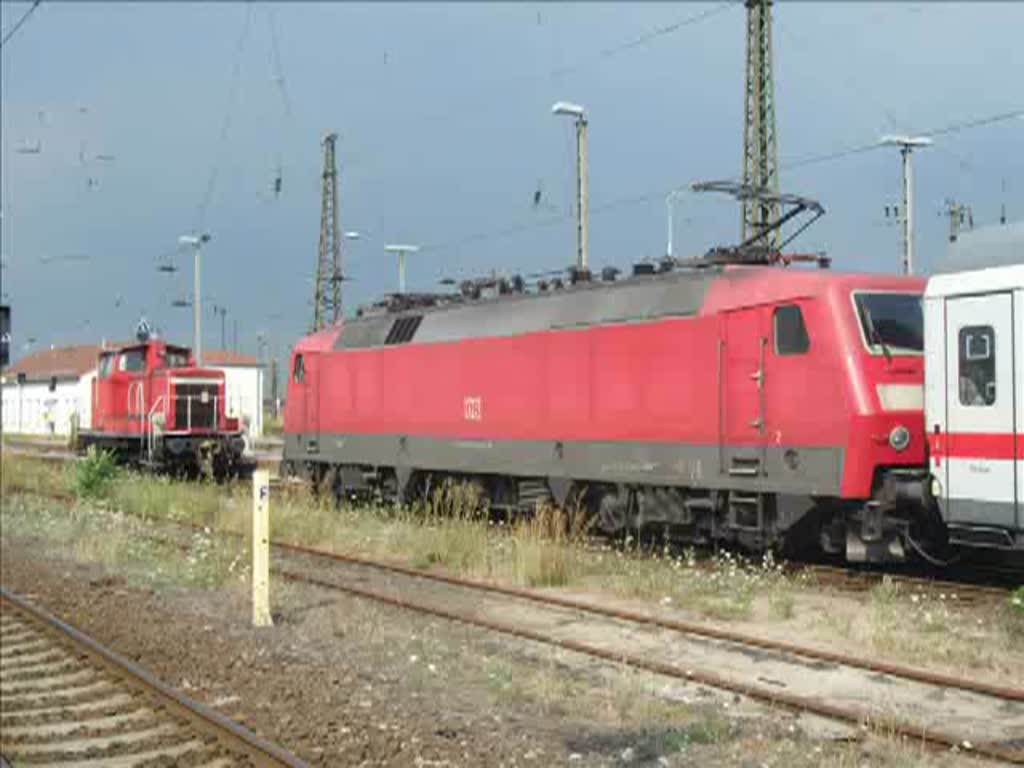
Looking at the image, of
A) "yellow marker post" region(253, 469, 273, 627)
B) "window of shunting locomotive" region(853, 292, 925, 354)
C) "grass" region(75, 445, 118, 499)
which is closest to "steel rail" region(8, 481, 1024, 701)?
"yellow marker post" region(253, 469, 273, 627)

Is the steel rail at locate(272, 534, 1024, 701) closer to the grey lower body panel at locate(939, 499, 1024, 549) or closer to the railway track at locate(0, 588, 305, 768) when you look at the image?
the grey lower body panel at locate(939, 499, 1024, 549)

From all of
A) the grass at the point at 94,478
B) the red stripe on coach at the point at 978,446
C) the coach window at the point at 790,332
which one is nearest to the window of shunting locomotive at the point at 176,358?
the grass at the point at 94,478

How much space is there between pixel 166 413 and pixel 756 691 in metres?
23.4

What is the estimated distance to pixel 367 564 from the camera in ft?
49.3

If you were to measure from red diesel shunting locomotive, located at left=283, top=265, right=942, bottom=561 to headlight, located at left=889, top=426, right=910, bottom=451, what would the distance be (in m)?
0.02

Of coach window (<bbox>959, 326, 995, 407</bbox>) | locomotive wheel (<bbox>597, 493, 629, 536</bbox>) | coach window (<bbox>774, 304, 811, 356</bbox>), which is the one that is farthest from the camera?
locomotive wheel (<bbox>597, 493, 629, 536</bbox>)

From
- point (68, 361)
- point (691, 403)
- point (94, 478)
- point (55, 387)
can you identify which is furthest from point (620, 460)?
point (68, 361)

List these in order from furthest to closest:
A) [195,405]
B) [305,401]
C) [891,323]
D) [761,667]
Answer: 1. [195,405]
2. [305,401]
3. [891,323]
4. [761,667]

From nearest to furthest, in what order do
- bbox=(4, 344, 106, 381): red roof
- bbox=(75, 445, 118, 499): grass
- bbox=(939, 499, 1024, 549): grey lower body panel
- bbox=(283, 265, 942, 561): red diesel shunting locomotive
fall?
1. bbox=(939, 499, 1024, 549): grey lower body panel
2. bbox=(283, 265, 942, 561): red diesel shunting locomotive
3. bbox=(75, 445, 118, 499): grass
4. bbox=(4, 344, 106, 381): red roof

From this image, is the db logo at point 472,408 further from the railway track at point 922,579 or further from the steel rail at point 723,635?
the railway track at point 922,579

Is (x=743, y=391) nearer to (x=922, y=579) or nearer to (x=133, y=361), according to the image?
(x=922, y=579)

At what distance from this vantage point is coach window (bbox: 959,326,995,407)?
10422mm

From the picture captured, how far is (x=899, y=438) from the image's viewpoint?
11.5 meters

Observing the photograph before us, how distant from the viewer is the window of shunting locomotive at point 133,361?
30152 millimetres
